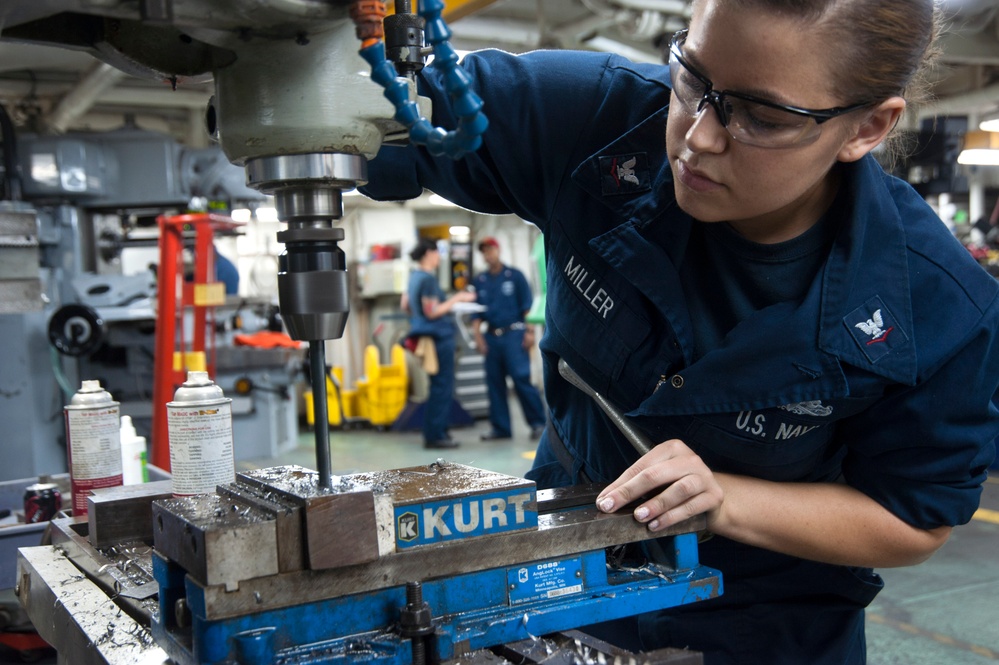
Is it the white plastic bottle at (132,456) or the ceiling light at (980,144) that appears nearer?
the white plastic bottle at (132,456)

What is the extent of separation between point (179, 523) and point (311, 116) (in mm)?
360

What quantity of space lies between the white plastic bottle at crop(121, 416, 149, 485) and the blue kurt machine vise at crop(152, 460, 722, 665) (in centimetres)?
77

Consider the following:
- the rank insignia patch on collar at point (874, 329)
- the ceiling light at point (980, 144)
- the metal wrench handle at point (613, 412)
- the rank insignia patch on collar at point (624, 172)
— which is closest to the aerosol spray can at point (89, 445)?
the metal wrench handle at point (613, 412)

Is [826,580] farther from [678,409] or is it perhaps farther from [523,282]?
[523,282]

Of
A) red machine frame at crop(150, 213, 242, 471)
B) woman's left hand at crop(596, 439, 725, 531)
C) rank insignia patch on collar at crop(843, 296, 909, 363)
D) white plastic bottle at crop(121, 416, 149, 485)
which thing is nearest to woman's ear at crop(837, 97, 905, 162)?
rank insignia patch on collar at crop(843, 296, 909, 363)

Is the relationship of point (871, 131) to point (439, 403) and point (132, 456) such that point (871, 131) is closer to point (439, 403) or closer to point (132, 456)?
point (132, 456)

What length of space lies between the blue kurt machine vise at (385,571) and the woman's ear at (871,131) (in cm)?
44

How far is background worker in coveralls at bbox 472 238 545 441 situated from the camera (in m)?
6.00

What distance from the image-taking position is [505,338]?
603 centimetres

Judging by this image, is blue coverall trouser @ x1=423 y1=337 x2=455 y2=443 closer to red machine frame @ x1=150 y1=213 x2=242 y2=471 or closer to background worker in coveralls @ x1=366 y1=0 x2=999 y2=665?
red machine frame @ x1=150 y1=213 x2=242 y2=471

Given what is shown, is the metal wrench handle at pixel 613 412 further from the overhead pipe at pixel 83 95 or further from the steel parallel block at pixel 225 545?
the overhead pipe at pixel 83 95

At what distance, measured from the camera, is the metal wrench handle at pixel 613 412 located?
3.39 feet

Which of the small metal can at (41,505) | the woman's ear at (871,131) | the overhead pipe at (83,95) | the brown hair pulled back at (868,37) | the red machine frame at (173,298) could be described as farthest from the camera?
the overhead pipe at (83,95)

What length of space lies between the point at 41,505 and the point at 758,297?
48.7 inches
